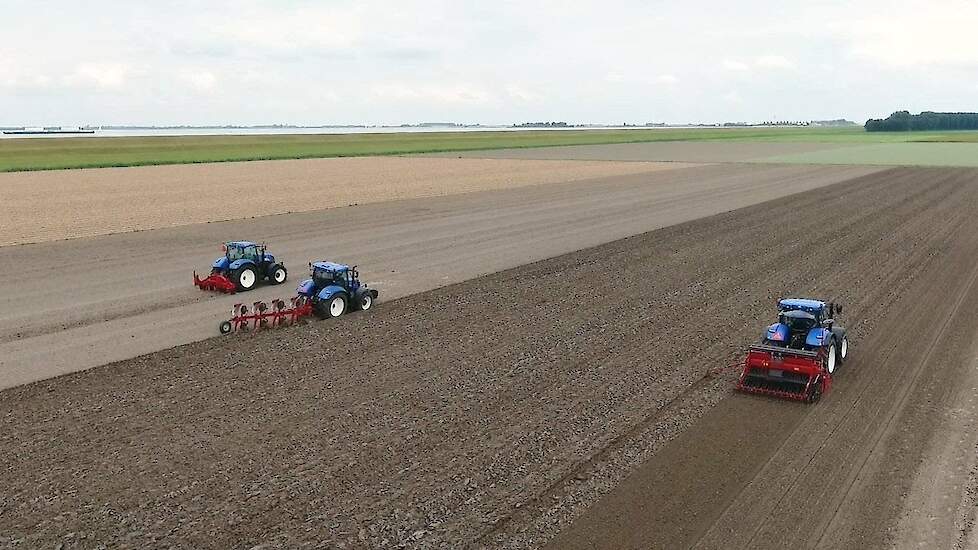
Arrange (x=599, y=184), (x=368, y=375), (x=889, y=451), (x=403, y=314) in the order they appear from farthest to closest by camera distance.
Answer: (x=599, y=184) < (x=403, y=314) < (x=368, y=375) < (x=889, y=451)

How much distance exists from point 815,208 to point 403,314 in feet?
111

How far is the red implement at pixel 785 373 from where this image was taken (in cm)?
1450

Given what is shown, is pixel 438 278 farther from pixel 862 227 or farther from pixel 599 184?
pixel 599 184

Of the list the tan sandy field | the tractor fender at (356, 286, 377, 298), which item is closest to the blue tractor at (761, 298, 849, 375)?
the tractor fender at (356, 286, 377, 298)

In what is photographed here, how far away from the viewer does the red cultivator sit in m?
18.9

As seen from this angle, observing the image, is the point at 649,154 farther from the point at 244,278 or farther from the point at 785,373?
the point at 785,373

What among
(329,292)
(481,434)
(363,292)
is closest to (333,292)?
(329,292)

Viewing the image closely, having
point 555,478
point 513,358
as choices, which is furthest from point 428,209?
point 555,478

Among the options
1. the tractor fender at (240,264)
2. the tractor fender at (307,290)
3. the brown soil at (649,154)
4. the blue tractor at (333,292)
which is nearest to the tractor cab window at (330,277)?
the blue tractor at (333,292)

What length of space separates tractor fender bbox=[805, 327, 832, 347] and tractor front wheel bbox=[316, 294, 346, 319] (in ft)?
39.3

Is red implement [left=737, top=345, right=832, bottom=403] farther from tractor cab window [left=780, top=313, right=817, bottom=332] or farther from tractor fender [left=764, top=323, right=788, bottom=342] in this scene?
tractor cab window [left=780, top=313, right=817, bottom=332]

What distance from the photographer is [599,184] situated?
6362 centimetres

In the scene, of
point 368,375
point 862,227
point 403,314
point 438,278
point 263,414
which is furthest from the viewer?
point 862,227

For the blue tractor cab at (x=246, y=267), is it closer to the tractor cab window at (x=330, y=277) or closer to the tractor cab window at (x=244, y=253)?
the tractor cab window at (x=244, y=253)
